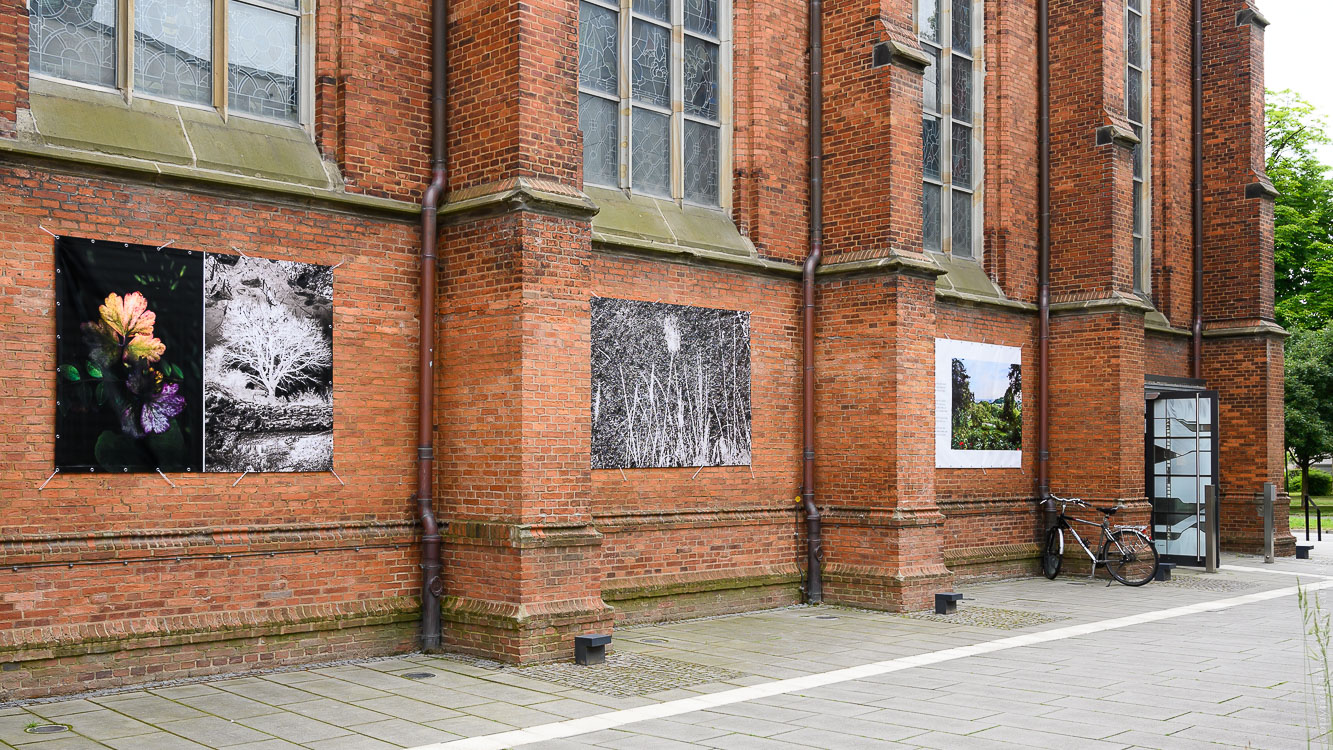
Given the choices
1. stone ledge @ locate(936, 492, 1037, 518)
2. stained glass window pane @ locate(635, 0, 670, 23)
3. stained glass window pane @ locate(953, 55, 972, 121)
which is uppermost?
stained glass window pane @ locate(953, 55, 972, 121)

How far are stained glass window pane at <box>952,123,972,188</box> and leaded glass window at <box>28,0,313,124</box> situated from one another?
9.85 meters

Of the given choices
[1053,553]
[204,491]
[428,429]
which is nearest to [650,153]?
[428,429]

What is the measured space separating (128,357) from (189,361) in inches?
17.8

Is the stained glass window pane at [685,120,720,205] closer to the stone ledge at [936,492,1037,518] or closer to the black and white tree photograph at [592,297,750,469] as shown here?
the black and white tree photograph at [592,297,750,469]

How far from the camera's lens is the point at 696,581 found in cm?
1203

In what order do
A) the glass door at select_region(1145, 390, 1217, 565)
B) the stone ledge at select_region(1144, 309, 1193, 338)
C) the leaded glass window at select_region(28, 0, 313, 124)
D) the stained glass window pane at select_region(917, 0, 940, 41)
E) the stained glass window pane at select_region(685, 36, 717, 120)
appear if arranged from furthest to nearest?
the stone ledge at select_region(1144, 309, 1193, 338)
the glass door at select_region(1145, 390, 1217, 565)
the stained glass window pane at select_region(917, 0, 940, 41)
the stained glass window pane at select_region(685, 36, 717, 120)
the leaded glass window at select_region(28, 0, 313, 124)

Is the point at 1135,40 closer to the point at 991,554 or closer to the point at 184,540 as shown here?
the point at 991,554

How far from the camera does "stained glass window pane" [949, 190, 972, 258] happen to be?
1670 cm

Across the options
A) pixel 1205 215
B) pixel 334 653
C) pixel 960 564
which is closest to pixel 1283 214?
pixel 1205 215

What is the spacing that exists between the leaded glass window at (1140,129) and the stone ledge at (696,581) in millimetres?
10462

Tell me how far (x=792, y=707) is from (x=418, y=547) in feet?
12.1

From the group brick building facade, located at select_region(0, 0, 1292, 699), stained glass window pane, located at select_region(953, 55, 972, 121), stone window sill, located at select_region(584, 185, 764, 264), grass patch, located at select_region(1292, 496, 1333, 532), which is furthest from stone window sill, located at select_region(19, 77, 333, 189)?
grass patch, located at select_region(1292, 496, 1333, 532)

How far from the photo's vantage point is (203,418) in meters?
8.68

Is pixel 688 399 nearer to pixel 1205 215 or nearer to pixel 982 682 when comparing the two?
pixel 982 682
